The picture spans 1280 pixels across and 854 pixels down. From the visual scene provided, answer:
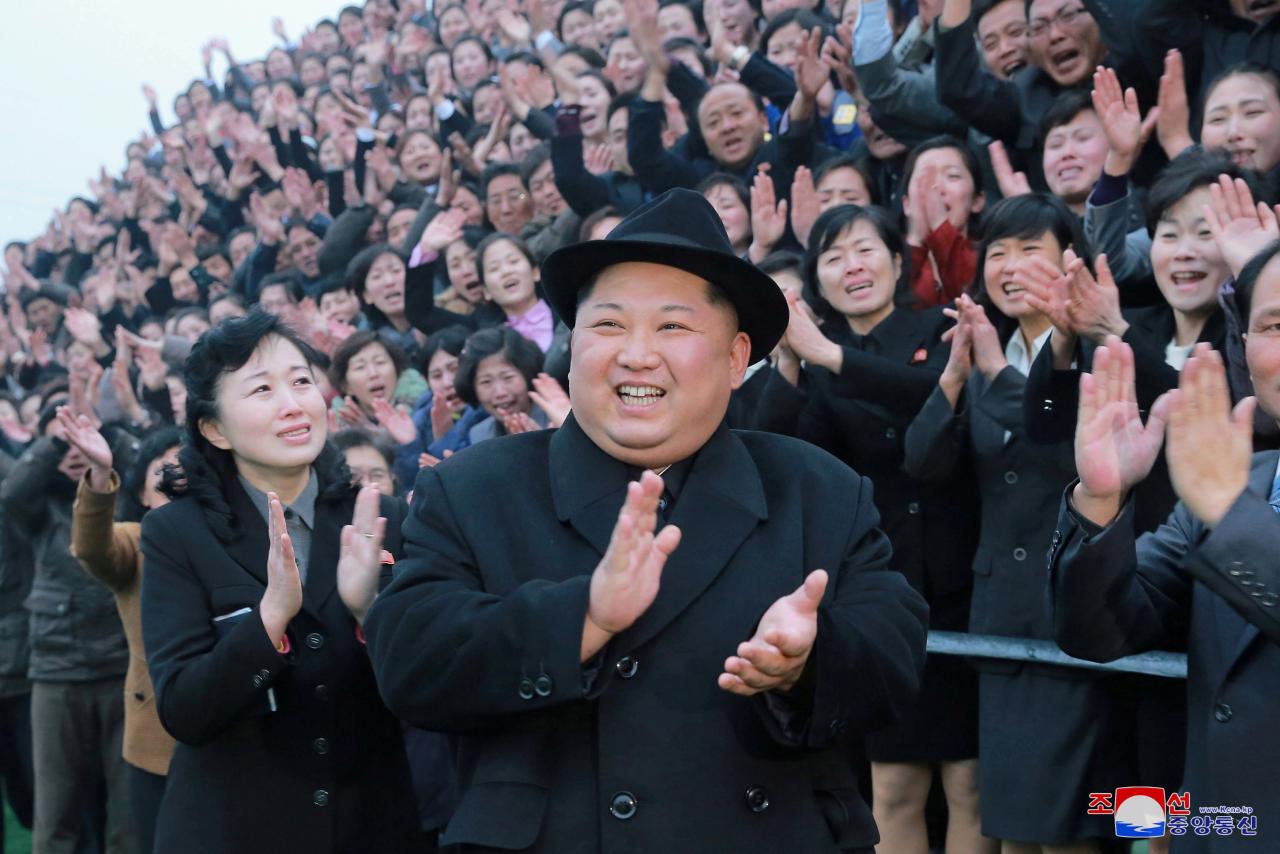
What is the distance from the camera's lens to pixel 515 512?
7.39ft

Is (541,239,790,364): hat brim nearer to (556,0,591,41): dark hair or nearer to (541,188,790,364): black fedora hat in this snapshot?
(541,188,790,364): black fedora hat

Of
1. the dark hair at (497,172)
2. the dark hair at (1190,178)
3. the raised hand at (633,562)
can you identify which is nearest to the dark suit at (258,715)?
the raised hand at (633,562)

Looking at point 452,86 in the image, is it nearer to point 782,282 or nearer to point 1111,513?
point 782,282

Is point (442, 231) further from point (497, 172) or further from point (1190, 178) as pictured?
point (1190, 178)

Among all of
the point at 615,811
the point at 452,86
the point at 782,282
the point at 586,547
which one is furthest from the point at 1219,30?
the point at 452,86

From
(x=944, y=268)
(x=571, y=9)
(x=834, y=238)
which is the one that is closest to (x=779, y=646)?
(x=834, y=238)

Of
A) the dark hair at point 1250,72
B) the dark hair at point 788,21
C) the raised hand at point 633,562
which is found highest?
the dark hair at point 788,21

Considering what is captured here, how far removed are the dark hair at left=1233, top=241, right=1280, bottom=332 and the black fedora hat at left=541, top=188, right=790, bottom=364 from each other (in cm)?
83

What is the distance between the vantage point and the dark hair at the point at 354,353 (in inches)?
263

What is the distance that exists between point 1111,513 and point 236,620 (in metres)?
1.85

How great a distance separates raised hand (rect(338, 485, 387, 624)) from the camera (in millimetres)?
3012

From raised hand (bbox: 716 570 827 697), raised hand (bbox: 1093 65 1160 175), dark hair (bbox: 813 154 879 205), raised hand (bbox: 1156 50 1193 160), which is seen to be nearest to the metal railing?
raised hand (bbox: 716 570 827 697)

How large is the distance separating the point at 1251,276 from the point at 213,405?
227 centimetres

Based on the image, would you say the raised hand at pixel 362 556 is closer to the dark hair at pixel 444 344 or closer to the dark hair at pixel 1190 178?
the dark hair at pixel 1190 178
